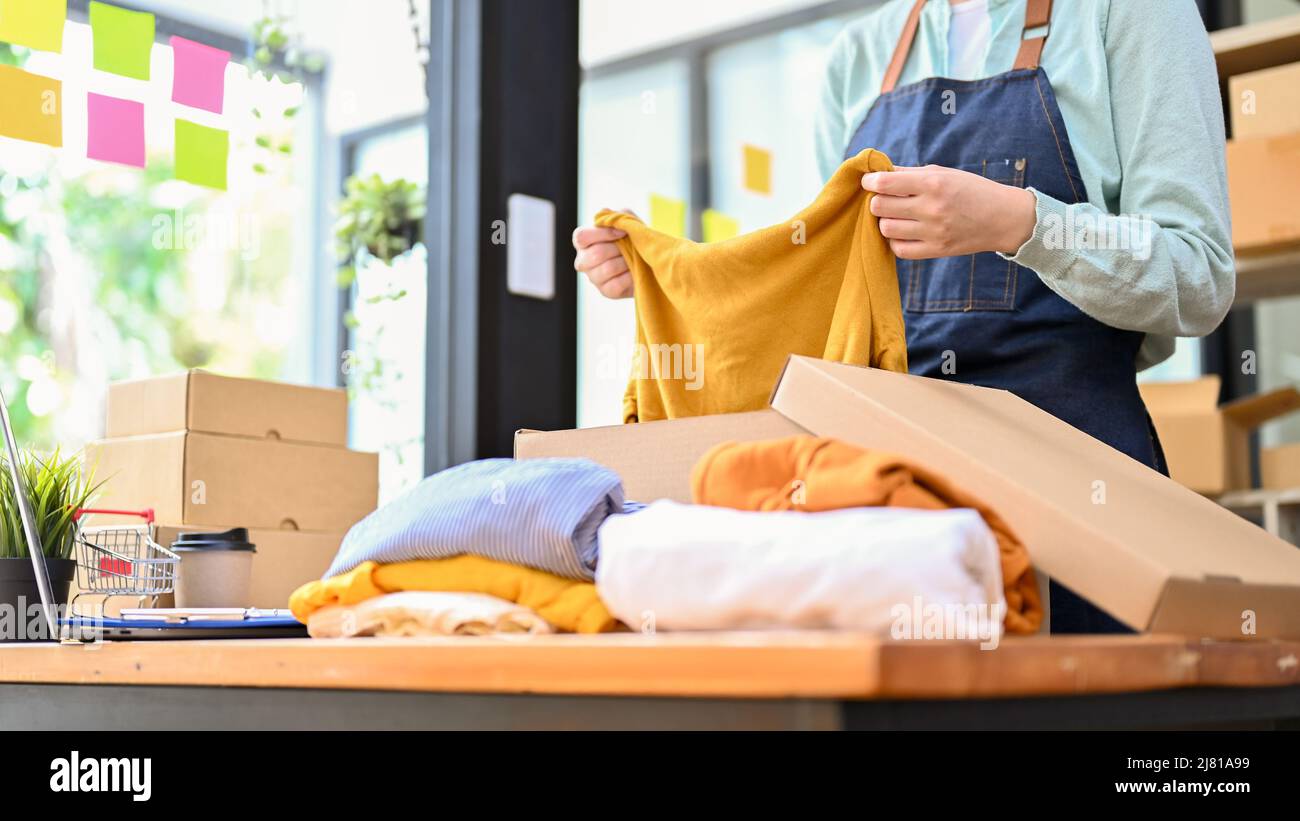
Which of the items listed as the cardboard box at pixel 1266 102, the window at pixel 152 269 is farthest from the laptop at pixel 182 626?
the cardboard box at pixel 1266 102

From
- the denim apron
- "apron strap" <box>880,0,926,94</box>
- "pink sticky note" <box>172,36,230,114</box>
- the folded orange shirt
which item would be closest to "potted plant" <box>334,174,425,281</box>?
"pink sticky note" <box>172,36,230,114</box>

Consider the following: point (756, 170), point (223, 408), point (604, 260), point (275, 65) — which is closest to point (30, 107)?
point (223, 408)

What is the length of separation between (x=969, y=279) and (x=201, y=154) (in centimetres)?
114

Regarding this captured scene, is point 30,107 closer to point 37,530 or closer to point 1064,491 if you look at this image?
point 37,530

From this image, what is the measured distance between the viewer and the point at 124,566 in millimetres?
1198

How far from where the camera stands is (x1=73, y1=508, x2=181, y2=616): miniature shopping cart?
1125mm

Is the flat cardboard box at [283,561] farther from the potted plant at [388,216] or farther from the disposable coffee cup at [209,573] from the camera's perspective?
the potted plant at [388,216]

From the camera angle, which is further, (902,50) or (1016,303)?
(902,50)

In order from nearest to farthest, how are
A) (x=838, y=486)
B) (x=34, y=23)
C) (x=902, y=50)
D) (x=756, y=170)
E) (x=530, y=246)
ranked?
(x=838, y=486)
(x=902, y=50)
(x=34, y=23)
(x=530, y=246)
(x=756, y=170)

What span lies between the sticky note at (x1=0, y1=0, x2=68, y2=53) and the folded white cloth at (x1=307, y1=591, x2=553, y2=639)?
1167mm

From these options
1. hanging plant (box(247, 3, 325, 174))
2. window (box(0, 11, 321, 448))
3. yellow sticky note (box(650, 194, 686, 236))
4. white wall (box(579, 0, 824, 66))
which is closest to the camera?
hanging plant (box(247, 3, 325, 174))

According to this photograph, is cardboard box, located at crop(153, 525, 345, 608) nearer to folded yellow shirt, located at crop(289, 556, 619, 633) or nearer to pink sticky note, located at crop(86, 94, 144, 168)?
pink sticky note, located at crop(86, 94, 144, 168)
